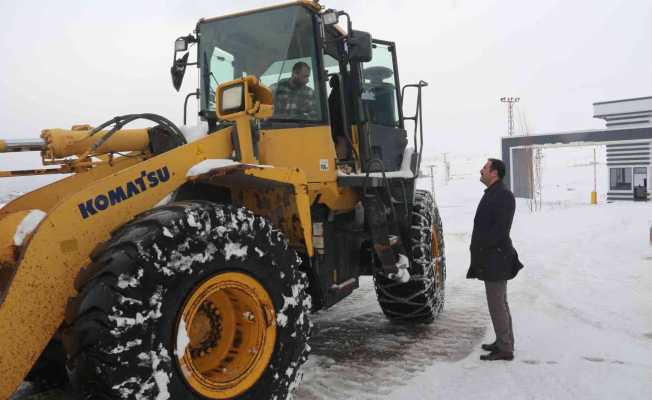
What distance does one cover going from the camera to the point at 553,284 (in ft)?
23.2

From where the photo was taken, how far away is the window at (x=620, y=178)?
25.5 m

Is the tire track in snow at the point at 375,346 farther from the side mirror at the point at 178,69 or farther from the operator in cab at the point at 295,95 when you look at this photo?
the side mirror at the point at 178,69

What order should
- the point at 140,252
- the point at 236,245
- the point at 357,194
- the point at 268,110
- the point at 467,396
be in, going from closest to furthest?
1. the point at 140,252
2. the point at 236,245
3. the point at 268,110
4. the point at 467,396
5. the point at 357,194

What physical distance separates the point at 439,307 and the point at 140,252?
4089 millimetres

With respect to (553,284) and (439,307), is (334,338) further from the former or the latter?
(553,284)

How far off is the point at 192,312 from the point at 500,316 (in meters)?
2.78

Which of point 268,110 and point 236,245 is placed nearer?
point 236,245

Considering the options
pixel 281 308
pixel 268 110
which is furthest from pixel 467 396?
pixel 268 110

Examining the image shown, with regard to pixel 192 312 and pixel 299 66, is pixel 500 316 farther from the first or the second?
pixel 192 312

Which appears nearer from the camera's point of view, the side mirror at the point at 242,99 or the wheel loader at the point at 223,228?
the wheel loader at the point at 223,228

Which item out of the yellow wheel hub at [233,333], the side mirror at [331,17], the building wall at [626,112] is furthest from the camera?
the building wall at [626,112]

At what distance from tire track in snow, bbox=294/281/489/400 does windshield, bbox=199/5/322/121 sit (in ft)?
5.65

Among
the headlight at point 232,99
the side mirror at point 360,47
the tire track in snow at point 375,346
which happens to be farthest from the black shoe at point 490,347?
the headlight at point 232,99

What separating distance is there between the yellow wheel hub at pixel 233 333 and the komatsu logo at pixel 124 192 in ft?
1.98
